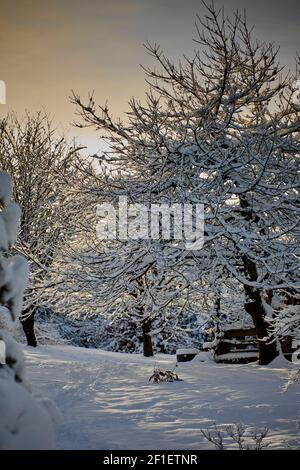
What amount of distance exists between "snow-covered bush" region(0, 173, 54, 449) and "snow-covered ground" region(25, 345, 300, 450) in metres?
0.69

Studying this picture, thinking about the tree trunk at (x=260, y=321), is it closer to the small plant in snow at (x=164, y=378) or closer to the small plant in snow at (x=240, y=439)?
the small plant in snow at (x=164, y=378)

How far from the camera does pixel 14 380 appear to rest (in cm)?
313

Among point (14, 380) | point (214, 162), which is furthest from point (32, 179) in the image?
point (14, 380)

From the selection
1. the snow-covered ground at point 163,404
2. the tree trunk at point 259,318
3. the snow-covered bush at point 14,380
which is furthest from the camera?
the tree trunk at point 259,318

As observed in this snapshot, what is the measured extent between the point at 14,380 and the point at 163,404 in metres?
4.08

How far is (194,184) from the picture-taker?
25.1ft

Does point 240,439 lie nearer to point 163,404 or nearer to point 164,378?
point 163,404

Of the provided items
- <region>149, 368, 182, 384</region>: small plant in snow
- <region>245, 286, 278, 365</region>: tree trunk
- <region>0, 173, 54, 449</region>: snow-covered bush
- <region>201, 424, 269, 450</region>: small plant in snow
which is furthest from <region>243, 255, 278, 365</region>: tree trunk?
<region>0, 173, 54, 449</region>: snow-covered bush

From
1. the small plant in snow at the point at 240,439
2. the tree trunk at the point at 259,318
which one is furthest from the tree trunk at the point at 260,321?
the small plant in snow at the point at 240,439

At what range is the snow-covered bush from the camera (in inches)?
106

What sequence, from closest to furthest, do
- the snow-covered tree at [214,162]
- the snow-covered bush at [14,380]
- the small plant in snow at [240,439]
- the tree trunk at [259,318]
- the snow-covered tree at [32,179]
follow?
the snow-covered bush at [14,380]
the small plant in snow at [240,439]
the snow-covered tree at [214,162]
the tree trunk at [259,318]
the snow-covered tree at [32,179]

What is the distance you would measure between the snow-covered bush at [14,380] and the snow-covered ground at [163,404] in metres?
0.69

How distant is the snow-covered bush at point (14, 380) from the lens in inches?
106
